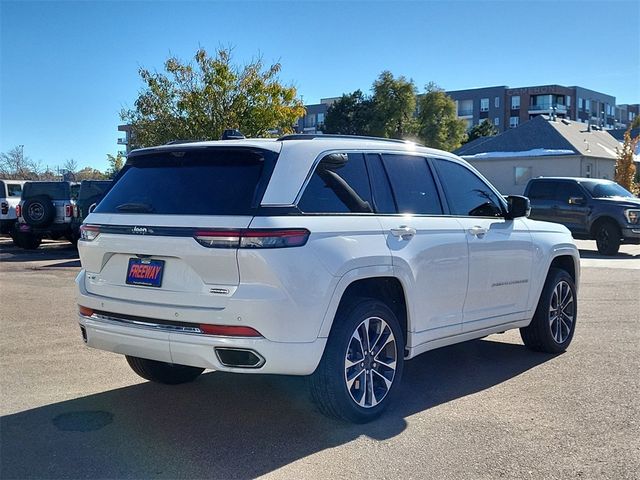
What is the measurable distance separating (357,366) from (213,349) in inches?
42.5

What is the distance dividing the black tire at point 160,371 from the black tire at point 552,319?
3.38m

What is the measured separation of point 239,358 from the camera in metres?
4.22

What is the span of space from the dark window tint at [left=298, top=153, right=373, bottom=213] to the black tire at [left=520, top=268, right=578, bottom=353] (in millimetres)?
2720

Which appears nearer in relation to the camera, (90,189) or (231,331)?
(231,331)

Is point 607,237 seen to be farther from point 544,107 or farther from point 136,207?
point 544,107

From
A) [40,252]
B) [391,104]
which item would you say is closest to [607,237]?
[40,252]

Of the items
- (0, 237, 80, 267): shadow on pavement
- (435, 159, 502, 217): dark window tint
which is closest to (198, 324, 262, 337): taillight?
(435, 159, 502, 217): dark window tint

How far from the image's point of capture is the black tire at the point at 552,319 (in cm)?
675

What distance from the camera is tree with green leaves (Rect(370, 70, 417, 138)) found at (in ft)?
178

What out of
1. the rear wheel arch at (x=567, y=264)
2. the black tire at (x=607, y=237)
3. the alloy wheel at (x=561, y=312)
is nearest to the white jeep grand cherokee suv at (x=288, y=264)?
the alloy wheel at (x=561, y=312)

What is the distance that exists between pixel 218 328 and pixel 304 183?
1109 mm

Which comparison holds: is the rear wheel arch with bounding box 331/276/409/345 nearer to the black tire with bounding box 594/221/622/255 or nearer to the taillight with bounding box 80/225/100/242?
the taillight with bounding box 80/225/100/242

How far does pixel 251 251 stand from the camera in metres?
4.14

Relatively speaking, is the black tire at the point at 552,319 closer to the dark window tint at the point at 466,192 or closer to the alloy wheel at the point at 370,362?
the dark window tint at the point at 466,192
